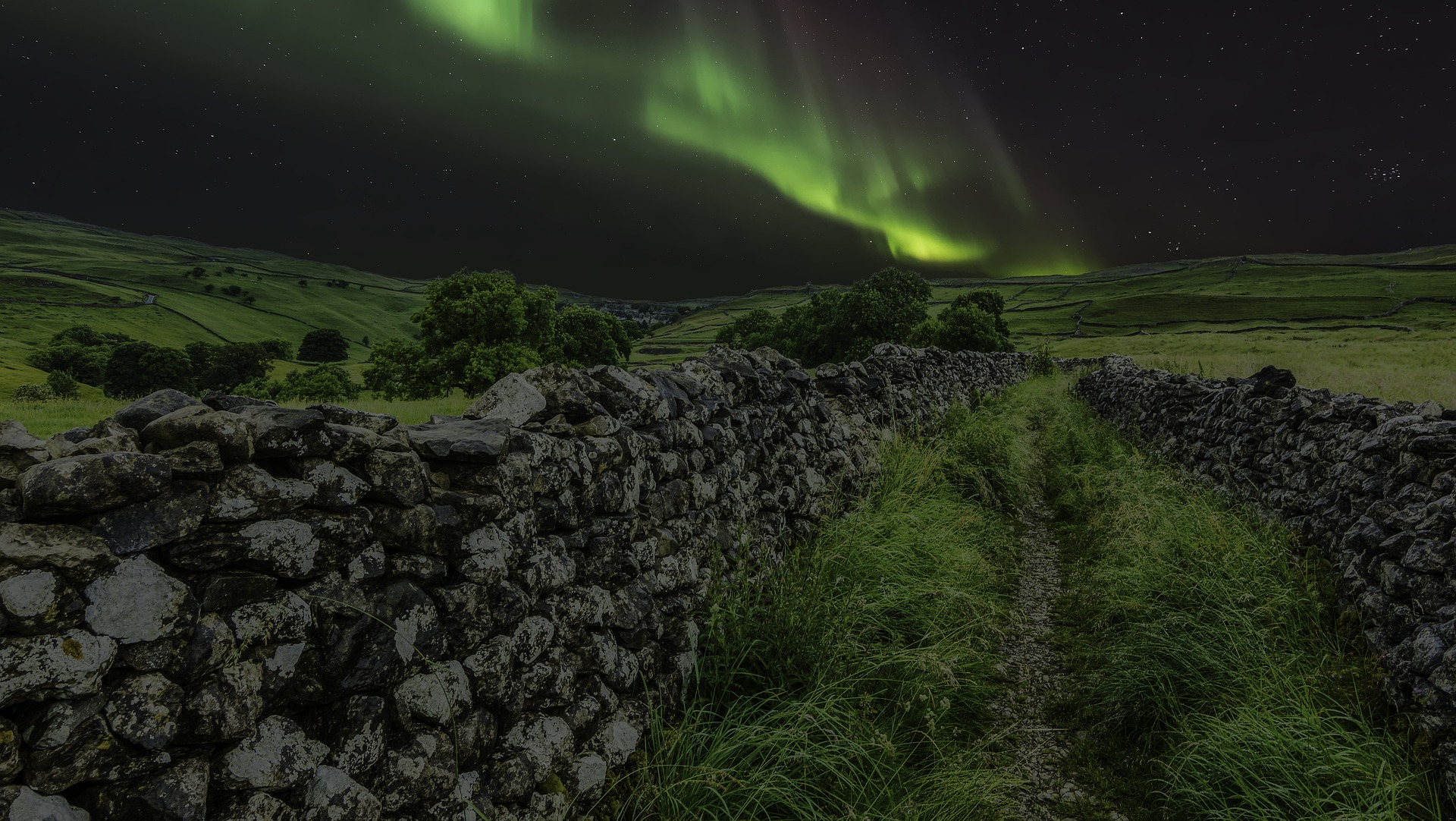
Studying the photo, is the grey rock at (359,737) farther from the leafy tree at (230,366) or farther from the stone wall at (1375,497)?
the leafy tree at (230,366)

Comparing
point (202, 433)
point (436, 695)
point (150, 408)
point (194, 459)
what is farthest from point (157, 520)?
point (436, 695)

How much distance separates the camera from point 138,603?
1.95 metres

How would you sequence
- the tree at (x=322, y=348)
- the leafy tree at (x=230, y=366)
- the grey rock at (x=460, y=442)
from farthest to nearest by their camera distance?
the tree at (x=322, y=348) → the leafy tree at (x=230, y=366) → the grey rock at (x=460, y=442)

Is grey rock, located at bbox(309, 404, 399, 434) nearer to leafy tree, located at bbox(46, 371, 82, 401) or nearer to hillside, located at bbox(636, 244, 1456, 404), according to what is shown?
leafy tree, located at bbox(46, 371, 82, 401)

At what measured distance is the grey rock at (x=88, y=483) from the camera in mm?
1820

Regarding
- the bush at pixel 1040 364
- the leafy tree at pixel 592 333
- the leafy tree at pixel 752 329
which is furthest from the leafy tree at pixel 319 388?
the leafy tree at pixel 752 329

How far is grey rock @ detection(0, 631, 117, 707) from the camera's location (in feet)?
5.49

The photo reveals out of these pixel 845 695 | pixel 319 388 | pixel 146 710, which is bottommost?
pixel 319 388

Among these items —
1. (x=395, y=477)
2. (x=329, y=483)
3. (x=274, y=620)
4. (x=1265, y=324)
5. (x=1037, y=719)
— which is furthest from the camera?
(x=1265, y=324)

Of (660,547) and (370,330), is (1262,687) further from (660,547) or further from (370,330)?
(370,330)

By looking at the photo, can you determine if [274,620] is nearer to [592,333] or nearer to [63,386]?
[63,386]

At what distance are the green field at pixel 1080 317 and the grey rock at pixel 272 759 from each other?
4.62 m

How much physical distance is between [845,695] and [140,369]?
43.6 m

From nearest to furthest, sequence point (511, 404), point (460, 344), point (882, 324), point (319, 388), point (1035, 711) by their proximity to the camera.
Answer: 1. point (511, 404)
2. point (1035, 711)
3. point (319, 388)
4. point (460, 344)
5. point (882, 324)
